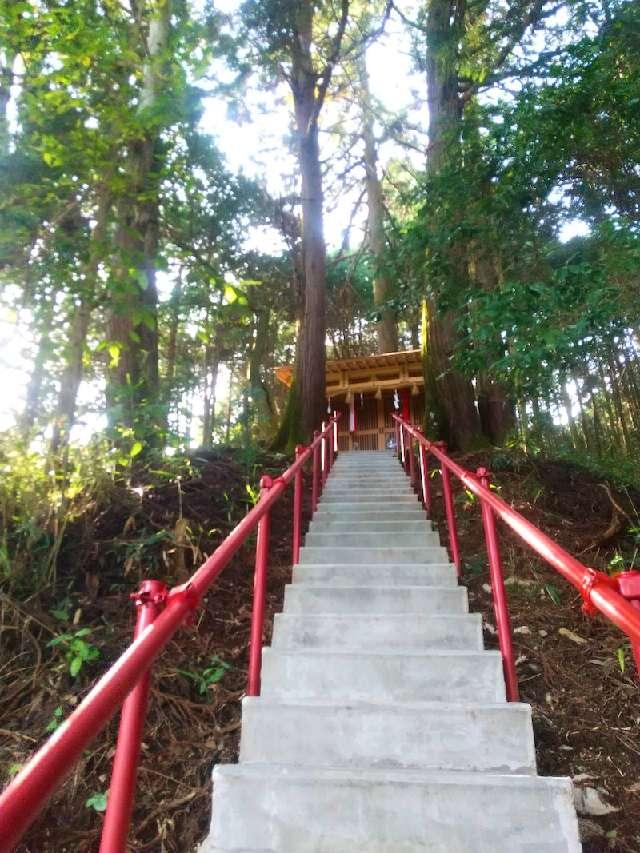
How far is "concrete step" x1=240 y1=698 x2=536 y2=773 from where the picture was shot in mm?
2205

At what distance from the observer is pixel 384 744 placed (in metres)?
2.26

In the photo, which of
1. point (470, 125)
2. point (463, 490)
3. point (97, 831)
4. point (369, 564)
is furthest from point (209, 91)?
point (97, 831)

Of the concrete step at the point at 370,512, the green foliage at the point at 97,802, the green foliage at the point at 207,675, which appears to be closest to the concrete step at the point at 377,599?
the green foliage at the point at 207,675

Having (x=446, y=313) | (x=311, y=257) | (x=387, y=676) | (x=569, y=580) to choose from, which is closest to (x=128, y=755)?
(x=569, y=580)

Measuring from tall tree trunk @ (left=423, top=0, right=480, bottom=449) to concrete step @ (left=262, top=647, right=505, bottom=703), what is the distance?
442 centimetres

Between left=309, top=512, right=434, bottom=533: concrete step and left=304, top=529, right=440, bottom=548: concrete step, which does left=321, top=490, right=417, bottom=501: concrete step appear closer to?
left=309, top=512, right=434, bottom=533: concrete step

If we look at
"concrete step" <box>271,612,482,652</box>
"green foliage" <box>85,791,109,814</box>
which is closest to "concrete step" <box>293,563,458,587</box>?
"concrete step" <box>271,612,482,652</box>

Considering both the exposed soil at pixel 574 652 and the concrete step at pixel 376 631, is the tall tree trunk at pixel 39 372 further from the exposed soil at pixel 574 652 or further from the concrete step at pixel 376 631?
the exposed soil at pixel 574 652

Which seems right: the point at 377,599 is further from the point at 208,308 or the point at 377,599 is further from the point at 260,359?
the point at 260,359

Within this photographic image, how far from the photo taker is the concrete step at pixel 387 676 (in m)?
2.54

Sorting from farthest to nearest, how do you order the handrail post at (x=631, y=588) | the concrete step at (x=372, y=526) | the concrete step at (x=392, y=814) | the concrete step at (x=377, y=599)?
1. the concrete step at (x=372, y=526)
2. the concrete step at (x=377, y=599)
3. the concrete step at (x=392, y=814)
4. the handrail post at (x=631, y=588)

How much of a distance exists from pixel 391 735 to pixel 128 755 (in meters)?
1.30

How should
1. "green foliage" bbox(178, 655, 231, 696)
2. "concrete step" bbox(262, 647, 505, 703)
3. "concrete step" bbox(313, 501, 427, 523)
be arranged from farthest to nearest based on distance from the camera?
1. "concrete step" bbox(313, 501, 427, 523)
2. "green foliage" bbox(178, 655, 231, 696)
3. "concrete step" bbox(262, 647, 505, 703)

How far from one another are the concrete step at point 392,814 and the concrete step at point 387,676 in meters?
0.53
